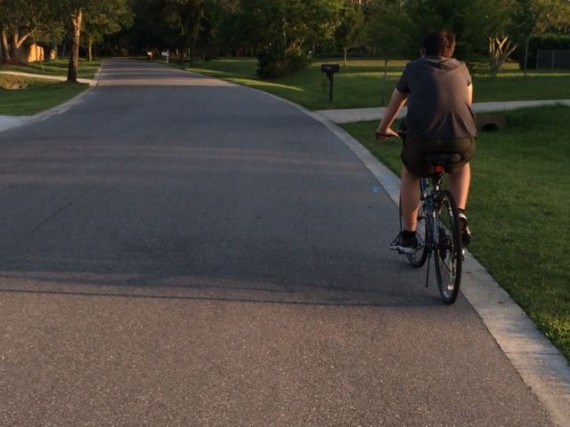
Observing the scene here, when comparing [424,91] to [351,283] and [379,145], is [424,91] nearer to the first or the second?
[351,283]

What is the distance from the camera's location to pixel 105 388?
12.8 feet

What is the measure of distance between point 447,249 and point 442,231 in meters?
0.22

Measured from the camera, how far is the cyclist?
5238mm

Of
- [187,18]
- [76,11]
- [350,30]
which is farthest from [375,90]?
[187,18]

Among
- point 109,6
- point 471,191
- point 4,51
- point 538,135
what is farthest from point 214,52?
point 471,191

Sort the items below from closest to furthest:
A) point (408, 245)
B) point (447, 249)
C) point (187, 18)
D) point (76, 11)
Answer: point (447, 249), point (408, 245), point (76, 11), point (187, 18)

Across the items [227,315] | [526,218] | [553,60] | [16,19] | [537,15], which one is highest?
[537,15]

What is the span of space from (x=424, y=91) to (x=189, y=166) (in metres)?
7.01

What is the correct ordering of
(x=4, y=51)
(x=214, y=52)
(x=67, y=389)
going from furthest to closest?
(x=214, y=52) → (x=4, y=51) → (x=67, y=389)

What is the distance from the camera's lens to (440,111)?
5230 millimetres

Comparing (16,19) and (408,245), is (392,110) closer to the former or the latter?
(408,245)

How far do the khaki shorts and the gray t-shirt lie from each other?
0.13 feet

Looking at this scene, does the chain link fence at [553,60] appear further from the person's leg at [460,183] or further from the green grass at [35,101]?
the person's leg at [460,183]

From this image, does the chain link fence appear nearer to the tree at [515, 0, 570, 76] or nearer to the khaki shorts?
the tree at [515, 0, 570, 76]
